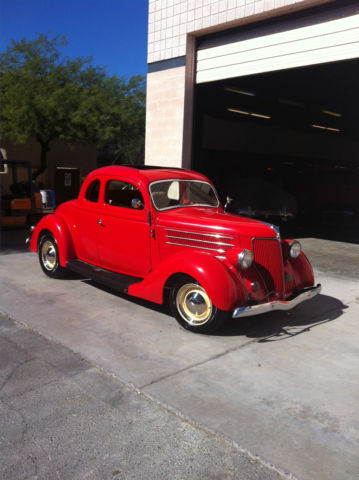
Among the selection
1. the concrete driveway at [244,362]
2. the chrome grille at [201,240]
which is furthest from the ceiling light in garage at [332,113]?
the chrome grille at [201,240]

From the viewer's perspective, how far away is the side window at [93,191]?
6.70 metres

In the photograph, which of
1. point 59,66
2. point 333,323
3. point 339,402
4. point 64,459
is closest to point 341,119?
point 59,66

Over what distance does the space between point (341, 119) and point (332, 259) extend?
13351 millimetres

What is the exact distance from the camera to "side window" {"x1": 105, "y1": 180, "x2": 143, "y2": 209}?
6418mm

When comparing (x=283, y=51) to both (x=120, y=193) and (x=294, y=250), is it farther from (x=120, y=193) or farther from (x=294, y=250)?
(x=294, y=250)

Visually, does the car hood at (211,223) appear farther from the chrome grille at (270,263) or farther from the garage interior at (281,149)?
the garage interior at (281,149)

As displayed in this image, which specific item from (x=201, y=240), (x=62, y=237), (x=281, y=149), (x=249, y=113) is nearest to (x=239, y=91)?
(x=249, y=113)

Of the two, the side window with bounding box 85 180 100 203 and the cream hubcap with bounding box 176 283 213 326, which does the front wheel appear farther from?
the side window with bounding box 85 180 100 203

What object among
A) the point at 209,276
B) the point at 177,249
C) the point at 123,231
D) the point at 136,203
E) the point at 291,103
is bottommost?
the point at 209,276

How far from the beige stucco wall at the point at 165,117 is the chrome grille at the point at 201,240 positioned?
22.1 ft

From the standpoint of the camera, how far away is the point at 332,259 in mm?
9977

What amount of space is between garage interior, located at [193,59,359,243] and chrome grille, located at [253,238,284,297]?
720cm

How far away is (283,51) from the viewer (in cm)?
976

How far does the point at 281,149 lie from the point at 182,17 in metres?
10.8
